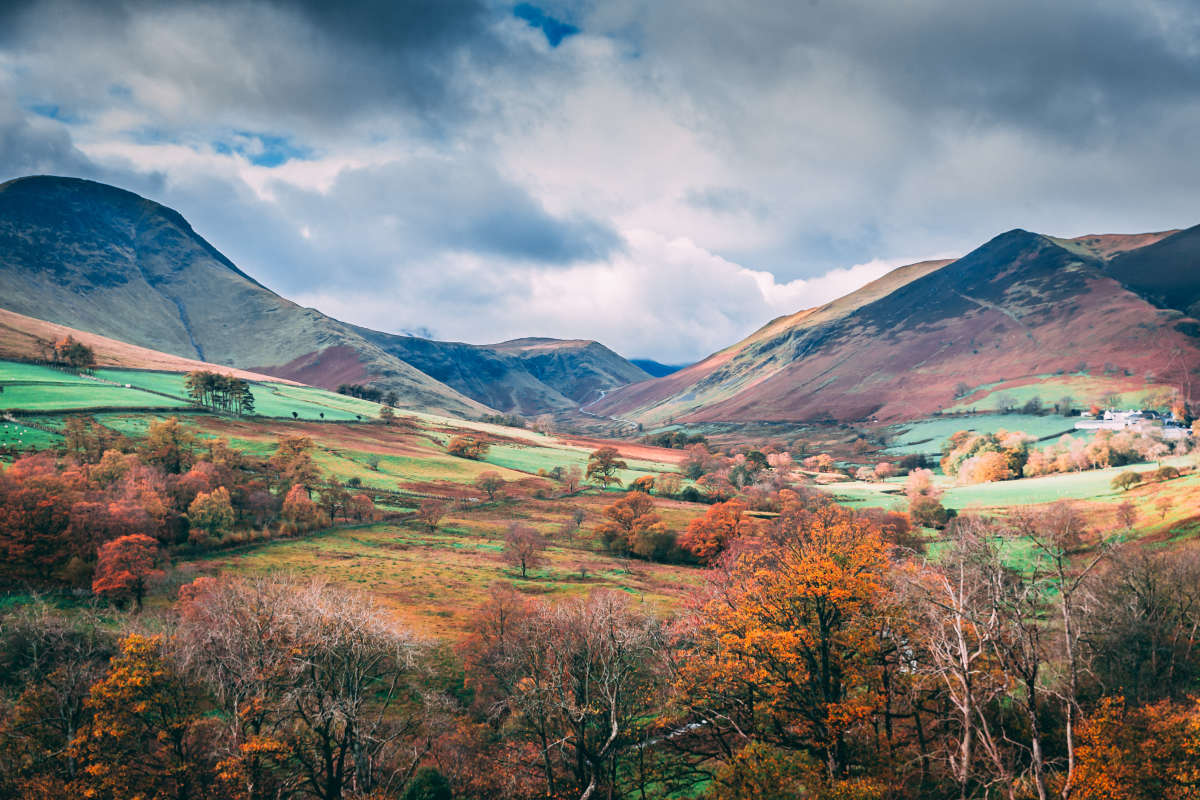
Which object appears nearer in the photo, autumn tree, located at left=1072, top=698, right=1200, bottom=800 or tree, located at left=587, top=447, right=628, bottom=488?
autumn tree, located at left=1072, top=698, right=1200, bottom=800

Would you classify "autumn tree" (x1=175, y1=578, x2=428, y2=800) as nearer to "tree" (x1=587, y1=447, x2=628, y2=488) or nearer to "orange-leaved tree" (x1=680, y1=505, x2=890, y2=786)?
"orange-leaved tree" (x1=680, y1=505, x2=890, y2=786)

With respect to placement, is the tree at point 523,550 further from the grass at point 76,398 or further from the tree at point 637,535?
the grass at point 76,398

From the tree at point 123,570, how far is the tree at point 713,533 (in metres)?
73.0

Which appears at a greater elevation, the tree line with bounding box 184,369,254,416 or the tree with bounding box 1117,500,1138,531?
the tree line with bounding box 184,369,254,416

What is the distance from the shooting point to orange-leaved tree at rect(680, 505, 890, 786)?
1259 inches

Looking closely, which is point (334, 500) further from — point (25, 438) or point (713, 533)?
point (713, 533)

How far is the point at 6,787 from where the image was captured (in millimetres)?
31562

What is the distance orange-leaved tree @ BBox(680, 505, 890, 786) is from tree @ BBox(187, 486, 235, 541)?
2814 inches

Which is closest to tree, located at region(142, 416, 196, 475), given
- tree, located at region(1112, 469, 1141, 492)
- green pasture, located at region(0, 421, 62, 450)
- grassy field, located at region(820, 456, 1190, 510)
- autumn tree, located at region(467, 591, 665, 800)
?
green pasture, located at region(0, 421, 62, 450)

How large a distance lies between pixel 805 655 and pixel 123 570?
65398mm

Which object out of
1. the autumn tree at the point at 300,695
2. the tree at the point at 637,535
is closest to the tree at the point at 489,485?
the tree at the point at 637,535

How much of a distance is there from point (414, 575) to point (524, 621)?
96.8 feet

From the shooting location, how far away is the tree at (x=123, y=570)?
5531 centimetres

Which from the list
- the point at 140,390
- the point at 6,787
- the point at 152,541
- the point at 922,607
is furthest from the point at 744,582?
the point at 140,390
